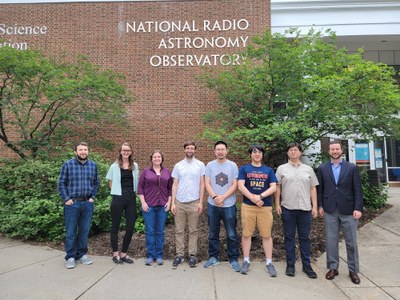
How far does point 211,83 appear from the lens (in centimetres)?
932

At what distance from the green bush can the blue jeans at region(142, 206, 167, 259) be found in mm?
1718

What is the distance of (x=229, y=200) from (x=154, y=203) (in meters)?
1.13

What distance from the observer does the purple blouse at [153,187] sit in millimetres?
4719

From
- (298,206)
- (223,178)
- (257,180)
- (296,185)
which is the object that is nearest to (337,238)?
(298,206)

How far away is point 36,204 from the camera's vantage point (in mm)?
5945

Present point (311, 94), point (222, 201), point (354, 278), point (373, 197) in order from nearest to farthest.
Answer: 1. point (354, 278)
2. point (222, 201)
3. point (311, 94)
4. point (373, 197)

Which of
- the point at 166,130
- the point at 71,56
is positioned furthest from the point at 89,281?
the point at 71,56

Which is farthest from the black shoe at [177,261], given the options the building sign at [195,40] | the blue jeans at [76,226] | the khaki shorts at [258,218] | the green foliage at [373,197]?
the building sign at [195,40]

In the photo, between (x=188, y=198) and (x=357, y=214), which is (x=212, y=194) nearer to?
(x=188, y=198)

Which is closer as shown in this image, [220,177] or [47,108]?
[220,177]

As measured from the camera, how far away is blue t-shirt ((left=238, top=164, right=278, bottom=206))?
434 cm

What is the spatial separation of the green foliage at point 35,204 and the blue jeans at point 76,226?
4.29ft

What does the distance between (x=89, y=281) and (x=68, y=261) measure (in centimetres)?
74

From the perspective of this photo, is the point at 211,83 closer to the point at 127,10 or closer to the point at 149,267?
the point at 127,10
